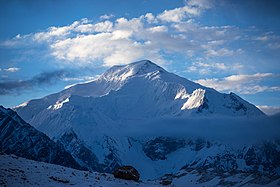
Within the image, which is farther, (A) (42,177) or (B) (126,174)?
(B) (126,174)

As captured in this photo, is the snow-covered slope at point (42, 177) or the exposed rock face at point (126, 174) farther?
the exposed rock face at point (126, 174)

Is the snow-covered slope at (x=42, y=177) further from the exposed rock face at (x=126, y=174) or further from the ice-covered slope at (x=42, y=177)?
the exposed rock face at (x=126, y=174)

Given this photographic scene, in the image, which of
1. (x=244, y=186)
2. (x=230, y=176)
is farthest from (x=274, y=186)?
(x=230, y=176)

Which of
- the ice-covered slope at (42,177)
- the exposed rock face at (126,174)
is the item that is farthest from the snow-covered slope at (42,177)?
the exposed rock face at (126,174)

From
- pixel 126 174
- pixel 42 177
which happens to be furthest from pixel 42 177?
pixel 126 174

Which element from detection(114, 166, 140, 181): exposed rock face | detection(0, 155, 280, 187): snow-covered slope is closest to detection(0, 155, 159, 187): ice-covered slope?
detection(0, 155, 280, 187): snow-covered slope

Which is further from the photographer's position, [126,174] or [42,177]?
[126,174]

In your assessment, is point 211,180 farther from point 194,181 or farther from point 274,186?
point 274,186

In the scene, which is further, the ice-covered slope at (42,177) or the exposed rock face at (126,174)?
the exposed rock face at (126,174)

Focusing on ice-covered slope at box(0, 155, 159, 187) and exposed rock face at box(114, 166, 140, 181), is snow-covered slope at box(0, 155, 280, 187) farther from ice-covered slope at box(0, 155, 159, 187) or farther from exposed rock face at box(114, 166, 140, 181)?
exposed rock face at box(114, 166, 140, 181)

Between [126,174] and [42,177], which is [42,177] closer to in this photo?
[42,177]

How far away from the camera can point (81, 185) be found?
53.3 meters

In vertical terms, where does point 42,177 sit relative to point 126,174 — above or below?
above

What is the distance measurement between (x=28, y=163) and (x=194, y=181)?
4910 inches
